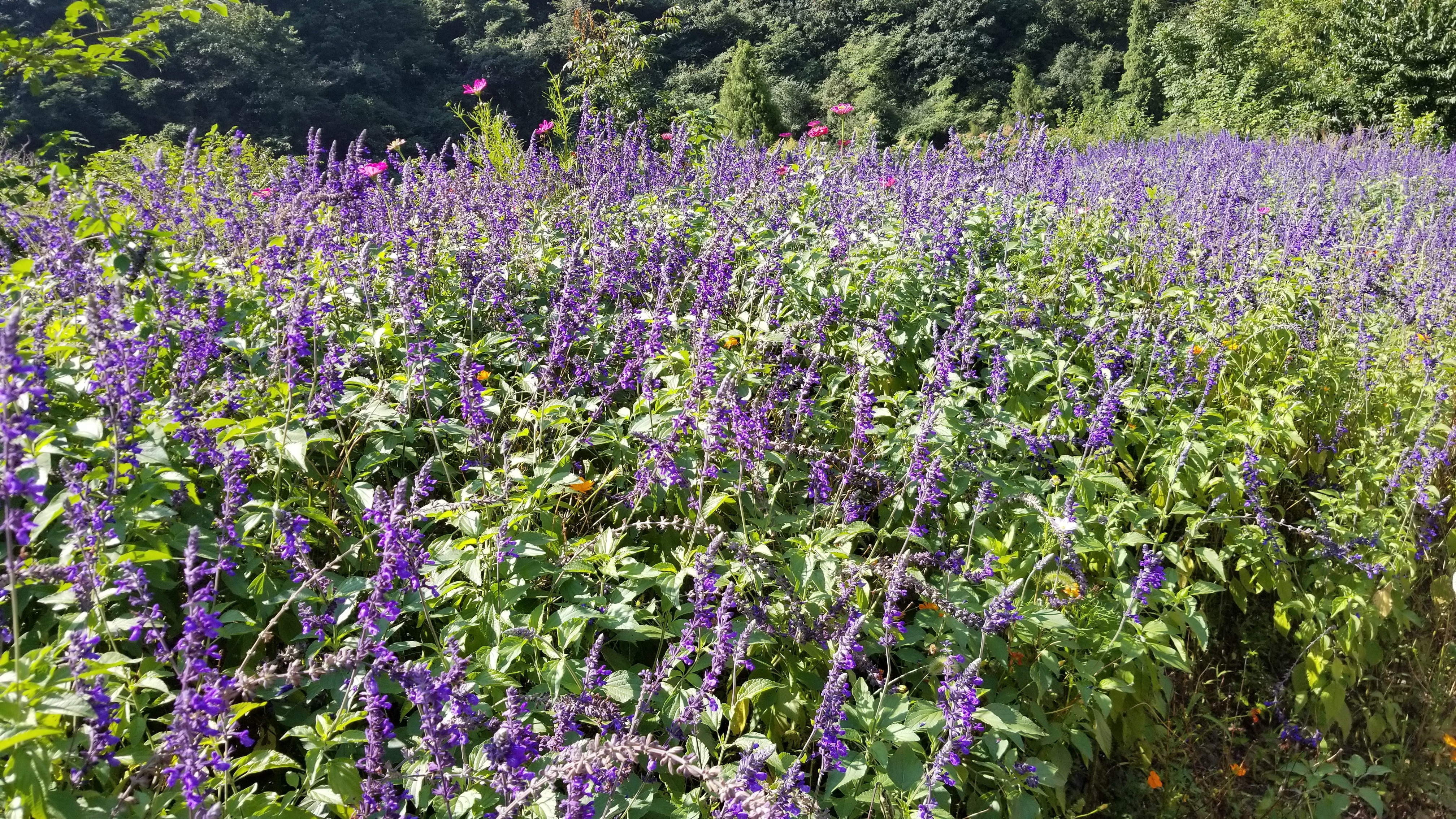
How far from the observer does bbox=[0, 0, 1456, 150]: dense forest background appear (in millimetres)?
21938

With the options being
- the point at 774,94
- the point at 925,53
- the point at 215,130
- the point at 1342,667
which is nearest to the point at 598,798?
the point at 1342,667

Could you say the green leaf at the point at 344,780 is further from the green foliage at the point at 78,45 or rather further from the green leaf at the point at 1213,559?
the green foliage at the point at 78,45

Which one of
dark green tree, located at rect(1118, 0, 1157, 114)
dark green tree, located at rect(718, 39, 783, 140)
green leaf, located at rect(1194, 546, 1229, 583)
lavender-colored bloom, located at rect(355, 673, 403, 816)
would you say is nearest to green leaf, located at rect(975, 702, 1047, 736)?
green leaf, located at rect(1194, 546, 1229, 583)

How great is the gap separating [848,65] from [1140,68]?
40.9 ft

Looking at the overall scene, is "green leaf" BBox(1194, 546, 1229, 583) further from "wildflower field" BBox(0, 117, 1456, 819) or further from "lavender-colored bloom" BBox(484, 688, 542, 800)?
"lavender-colored bloom" BBox(484, 688, 542, 800)

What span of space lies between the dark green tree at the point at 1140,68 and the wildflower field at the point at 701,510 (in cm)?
3402

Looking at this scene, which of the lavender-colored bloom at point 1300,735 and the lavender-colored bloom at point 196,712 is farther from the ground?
the lavender-colored bloom at point 196,712

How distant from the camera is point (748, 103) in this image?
60.6 ft

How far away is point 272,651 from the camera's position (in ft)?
7.05

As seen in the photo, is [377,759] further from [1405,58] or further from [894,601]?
[1405,58]

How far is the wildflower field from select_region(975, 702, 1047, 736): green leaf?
0.5 inches

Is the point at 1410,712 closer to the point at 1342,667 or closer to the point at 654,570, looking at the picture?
the point at 1342,667

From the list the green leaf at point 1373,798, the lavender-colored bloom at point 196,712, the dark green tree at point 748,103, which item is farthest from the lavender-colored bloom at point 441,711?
the dark green tree at point 748,103

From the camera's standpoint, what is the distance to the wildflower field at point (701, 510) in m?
1.55
